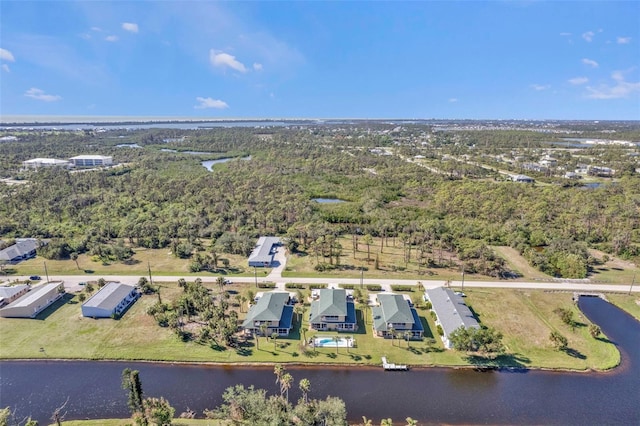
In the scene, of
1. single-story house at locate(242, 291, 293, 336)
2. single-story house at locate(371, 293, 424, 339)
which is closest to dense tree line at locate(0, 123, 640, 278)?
single-story house at locate(371, 293, 424, 339)

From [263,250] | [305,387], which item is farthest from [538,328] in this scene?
[263,250]

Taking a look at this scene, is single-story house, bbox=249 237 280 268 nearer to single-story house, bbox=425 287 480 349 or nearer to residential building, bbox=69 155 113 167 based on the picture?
single-story house, bbox=425 287 480 349

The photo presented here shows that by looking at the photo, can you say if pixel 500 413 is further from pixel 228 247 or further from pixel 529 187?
pixel 529 187

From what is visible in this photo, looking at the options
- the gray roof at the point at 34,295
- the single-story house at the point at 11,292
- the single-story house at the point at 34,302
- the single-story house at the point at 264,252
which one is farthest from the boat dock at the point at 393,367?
the single-story house at the point at 11,292

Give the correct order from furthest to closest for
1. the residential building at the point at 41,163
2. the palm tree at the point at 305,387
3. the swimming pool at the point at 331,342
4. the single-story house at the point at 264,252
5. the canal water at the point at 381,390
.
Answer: the residential building at the point at 41,163 < the single-story house at the point at 264,252 < the swimming pool at the point at 331,342 < the canal water at the point at 381,390 < the palm tree at the point at 305,387

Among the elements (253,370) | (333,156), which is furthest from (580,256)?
(333,156)

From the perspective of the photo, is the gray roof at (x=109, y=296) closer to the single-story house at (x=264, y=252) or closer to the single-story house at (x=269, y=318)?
the single-story house at (x=269, y=318)
